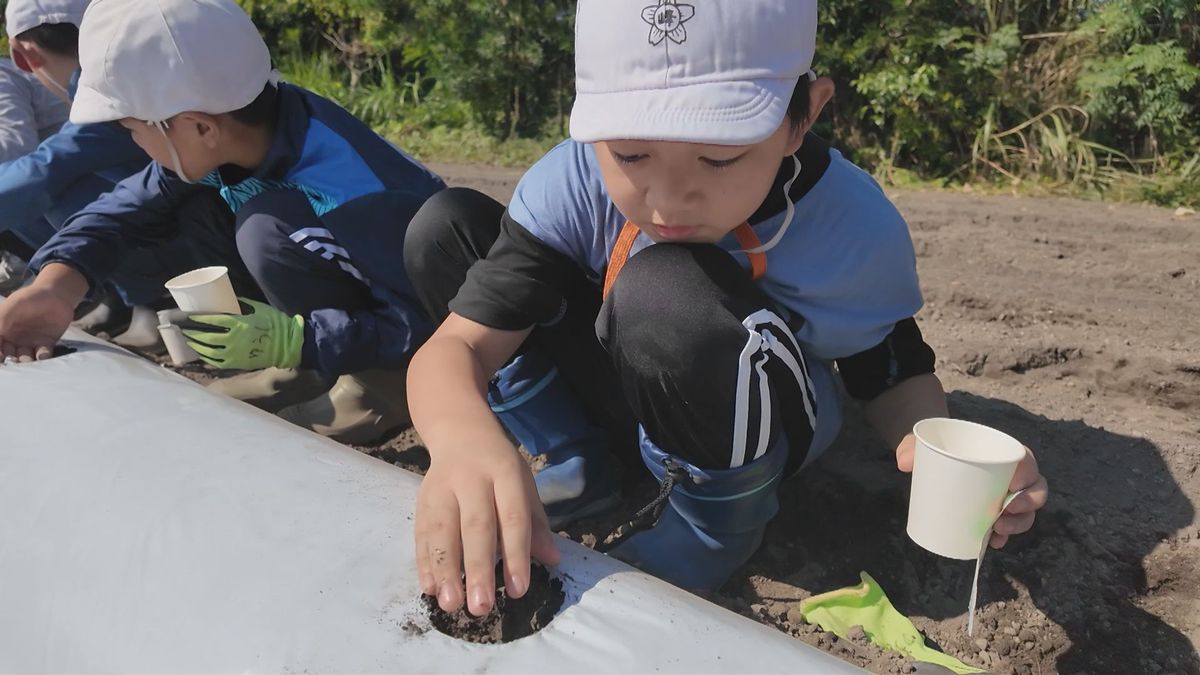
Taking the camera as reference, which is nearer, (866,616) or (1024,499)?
(1024,499)

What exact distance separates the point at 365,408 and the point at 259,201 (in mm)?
547

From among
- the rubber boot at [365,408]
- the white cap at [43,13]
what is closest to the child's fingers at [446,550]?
the rubber boot at [365,408]

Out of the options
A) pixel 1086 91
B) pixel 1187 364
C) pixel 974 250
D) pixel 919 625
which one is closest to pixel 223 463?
pixel 919 625

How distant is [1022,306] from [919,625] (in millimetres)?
1588

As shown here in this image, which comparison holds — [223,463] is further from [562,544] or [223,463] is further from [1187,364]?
[1187,364]

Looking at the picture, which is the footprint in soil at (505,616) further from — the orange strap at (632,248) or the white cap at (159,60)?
the white cap at (159,60)

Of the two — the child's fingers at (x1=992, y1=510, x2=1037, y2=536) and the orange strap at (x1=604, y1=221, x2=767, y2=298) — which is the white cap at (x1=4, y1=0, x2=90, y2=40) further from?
the child's fingers at (x1=992, y1=510, x2=1037, y2=536)

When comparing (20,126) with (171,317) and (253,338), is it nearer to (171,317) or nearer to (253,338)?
(171,317)

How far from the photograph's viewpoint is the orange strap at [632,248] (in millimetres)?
1300

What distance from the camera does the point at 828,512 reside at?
165 centimetres

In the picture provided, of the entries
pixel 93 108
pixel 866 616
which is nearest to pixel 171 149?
pixel 93 108

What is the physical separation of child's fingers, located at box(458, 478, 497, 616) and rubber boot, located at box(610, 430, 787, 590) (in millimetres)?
445

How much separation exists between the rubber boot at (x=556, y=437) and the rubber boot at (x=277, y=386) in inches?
32.6

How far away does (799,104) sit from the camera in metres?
1.13
